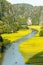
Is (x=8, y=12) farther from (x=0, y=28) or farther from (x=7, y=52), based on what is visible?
(x=7, y=52)

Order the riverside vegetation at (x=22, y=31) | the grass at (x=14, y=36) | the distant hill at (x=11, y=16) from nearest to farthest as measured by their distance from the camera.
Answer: the riverside vegetation at (x=22, y=31) < the grass at (x=14, y=36) < the distant hill at (x=11, y=16)

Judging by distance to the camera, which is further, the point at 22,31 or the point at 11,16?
the point at 11,16

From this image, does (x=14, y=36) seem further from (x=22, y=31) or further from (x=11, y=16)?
(x=11, y=16)

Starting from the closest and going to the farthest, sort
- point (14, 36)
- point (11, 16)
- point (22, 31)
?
point (14, 36), point (22, 31), point (11, 16)

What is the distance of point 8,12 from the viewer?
94.4m

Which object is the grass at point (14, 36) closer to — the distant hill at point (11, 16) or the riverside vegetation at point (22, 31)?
the riverside vegetation at point (22, 31)

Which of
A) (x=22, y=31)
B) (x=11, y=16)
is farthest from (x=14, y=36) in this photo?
(x=11, y=16)

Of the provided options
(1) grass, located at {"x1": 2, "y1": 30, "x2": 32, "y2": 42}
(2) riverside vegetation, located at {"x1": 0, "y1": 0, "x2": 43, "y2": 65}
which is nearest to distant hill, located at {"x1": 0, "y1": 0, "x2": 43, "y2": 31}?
(2) riverside vegetation, located at {"x1": 0, "y1": 0, "x2": 43, "y2": 65}

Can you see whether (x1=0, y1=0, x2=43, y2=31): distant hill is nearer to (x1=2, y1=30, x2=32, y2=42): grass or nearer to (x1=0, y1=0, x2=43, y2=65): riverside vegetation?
(x1=0, y1=0, x2=43, y2=65): riverside vegetation

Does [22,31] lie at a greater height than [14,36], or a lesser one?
lesser

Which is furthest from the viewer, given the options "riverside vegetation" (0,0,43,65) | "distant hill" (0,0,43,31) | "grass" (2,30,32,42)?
"distant hill" (0,0,43,31)

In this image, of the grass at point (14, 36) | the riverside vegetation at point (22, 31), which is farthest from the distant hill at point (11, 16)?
the grass at point (14, 36)

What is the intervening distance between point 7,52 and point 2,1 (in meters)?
51.8

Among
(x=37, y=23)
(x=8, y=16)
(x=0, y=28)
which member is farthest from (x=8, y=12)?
(x=0, y=28)
